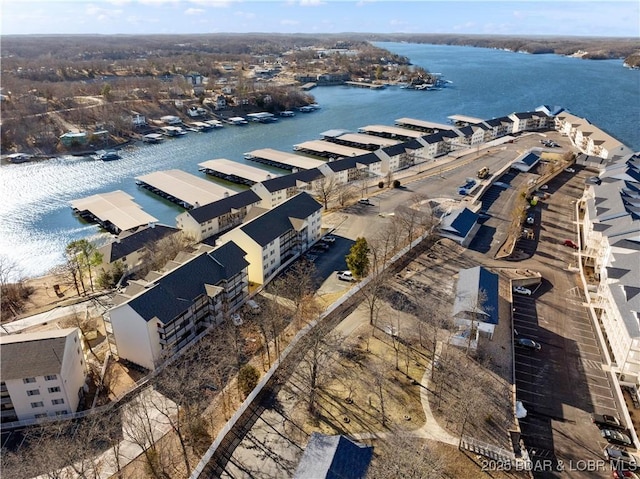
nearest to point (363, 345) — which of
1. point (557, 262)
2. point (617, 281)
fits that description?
point (617, 281)

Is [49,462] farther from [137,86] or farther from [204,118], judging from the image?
[137,86]

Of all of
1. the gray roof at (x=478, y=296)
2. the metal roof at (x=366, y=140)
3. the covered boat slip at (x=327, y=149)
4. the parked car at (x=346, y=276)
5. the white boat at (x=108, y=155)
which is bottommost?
the white boat at (x=108, y=155)

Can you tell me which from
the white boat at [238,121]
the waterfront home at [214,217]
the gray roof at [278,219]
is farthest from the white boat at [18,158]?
the gray roof at [278,219]

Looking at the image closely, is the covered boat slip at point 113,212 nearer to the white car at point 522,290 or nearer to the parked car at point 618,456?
the white car at point 522,290

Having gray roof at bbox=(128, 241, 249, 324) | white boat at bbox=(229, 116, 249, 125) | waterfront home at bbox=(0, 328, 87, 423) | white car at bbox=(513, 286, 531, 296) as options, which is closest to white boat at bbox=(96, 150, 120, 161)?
white boat at bbox=(229, 116, 249, 125)

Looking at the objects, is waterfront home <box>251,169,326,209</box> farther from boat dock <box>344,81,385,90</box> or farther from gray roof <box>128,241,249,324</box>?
boat dock <box>344,81,385,90</box>

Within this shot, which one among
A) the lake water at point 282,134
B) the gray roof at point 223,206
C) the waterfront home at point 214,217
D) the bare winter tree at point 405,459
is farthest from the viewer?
the lake water at point 282,134

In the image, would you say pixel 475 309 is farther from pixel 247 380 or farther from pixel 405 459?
pixel 247 380

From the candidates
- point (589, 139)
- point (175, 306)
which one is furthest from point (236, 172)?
point (589, 139)
